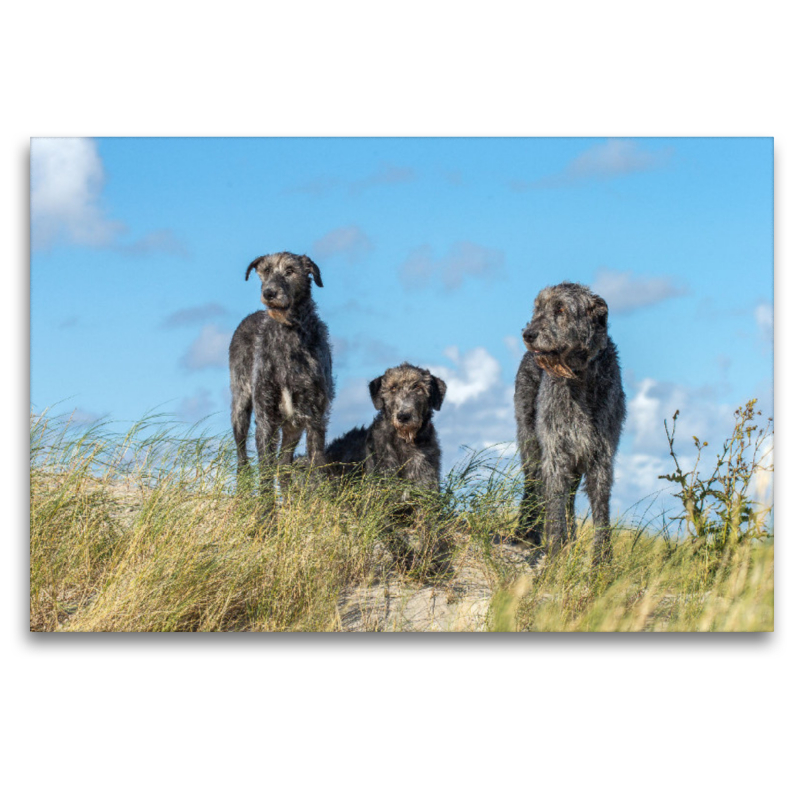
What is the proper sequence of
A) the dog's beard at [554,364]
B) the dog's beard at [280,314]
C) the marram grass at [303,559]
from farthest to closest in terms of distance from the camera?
the dog's beard at [280,314], the dog's beard at [554,364], the marram grass at [303,559]

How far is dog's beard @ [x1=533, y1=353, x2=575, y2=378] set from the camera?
5.12m

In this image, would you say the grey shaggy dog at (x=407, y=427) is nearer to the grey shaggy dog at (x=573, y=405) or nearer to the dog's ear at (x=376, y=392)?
the dog's ear at (x=376, y=392)

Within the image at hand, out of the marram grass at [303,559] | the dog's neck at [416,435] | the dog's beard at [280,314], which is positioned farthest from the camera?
the dog's beard at [280,314]

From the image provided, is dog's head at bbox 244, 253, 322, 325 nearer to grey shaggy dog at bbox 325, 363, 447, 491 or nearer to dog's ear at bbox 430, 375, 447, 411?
grey shaggy dog at bbox 325, 363, 447, 491

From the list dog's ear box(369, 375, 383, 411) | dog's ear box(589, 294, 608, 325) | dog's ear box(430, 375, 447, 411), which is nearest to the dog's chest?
dog's ear box(589, 294, 608, 325)

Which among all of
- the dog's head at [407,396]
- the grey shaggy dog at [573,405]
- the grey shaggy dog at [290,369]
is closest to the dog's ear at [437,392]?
the dog's head at [407,396]

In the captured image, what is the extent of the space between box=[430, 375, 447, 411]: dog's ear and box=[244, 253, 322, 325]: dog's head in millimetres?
1073

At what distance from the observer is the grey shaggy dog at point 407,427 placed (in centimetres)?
534

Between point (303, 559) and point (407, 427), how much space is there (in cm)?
102

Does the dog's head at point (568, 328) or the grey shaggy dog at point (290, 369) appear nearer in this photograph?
the dog's head at point (568, 328)

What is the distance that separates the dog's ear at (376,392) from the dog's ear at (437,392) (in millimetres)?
310
